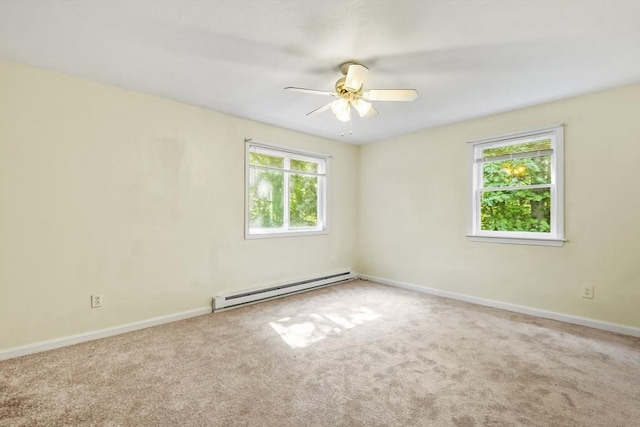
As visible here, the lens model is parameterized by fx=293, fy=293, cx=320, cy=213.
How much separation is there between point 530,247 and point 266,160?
3.44 meters

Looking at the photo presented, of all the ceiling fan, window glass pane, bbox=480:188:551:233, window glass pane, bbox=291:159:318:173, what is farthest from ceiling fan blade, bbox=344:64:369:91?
window glass pane, bbox=480:188:551:233

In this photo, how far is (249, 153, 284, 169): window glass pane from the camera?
3951 millimetres

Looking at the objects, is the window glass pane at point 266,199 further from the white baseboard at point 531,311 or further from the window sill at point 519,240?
the window sill at point 519,240

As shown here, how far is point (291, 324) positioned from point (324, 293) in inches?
48.9

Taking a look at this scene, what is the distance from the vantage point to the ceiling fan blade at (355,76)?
2.12 m

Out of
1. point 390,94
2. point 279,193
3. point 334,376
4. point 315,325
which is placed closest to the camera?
point 334,376

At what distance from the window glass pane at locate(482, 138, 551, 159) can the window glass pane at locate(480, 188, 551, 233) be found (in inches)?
18.7

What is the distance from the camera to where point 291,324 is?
3.04 meters

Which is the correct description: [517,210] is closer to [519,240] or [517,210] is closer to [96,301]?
[519,240]

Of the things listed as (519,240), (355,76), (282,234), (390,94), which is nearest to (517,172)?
(519,240)

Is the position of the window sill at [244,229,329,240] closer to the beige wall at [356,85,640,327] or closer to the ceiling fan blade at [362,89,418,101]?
the beige wall at [356,85,640,327]

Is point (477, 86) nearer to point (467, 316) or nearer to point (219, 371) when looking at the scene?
point (467, 316)

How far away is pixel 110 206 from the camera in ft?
9.14

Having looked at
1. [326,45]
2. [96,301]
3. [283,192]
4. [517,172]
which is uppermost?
[326,45]
